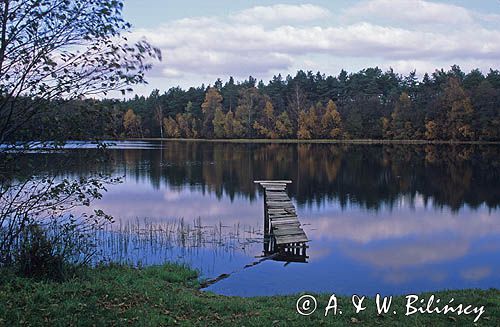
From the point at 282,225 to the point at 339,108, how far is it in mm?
77498

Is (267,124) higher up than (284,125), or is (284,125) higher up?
(267,124)

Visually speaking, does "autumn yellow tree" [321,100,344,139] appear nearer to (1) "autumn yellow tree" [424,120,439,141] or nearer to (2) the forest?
(2) the forest

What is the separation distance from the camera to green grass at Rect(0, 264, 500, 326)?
6535mm

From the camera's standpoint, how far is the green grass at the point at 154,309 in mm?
6535

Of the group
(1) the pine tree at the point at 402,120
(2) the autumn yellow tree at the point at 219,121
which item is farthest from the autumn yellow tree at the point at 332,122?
(2) the autumn yellow tree at the point at 219,121

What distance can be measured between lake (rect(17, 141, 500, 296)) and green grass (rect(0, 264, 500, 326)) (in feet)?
7.25

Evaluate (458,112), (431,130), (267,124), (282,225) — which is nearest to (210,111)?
(267,124)

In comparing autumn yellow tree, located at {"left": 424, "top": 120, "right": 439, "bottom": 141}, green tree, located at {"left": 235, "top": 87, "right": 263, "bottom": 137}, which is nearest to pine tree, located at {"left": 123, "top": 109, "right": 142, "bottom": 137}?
autumn yellow tree, located at {"left": 424, "top": 120, "right": 439, "bottom": 141}

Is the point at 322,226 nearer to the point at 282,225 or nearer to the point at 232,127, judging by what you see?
the point at 282,225

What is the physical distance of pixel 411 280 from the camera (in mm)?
13602

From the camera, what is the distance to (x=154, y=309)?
727 cm

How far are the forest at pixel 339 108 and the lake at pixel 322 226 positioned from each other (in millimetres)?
37526

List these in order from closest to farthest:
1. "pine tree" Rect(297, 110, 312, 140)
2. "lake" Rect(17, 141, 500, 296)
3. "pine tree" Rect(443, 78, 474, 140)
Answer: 1. "lake" Rect(17, 141, 500, 296)
2. "pine tree" Rect(443, 78, 474, 140)
3. "pine tree" Rect(297, 110, 312, 140)

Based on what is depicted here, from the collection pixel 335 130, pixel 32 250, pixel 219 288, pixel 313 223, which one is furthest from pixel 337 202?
pixel 335 130
